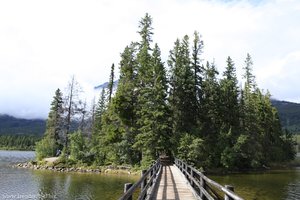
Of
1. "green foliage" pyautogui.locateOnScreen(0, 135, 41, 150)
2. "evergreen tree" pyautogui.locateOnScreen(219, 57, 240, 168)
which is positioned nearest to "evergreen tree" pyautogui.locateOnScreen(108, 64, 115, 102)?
"evergreen tree" pyautogui.locateOnScreen(219, 57, 240, 168)

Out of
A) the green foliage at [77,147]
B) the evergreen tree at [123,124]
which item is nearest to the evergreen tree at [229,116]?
the evergreen tree at [123,124]

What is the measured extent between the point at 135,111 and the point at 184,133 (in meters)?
8.49

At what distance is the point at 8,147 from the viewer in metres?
184

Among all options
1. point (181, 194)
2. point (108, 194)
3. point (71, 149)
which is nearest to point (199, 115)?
point (71, 149)

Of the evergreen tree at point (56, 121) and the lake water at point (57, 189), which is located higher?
the evergreen tree at point (56, 121)

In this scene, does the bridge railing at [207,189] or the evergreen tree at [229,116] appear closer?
the bridge railing at [207,189]

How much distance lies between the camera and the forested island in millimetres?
49188

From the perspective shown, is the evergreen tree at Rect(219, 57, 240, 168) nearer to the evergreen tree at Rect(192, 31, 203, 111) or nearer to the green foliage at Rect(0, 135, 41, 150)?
the evergreen tree at Rect(192, 31, 203, 111)

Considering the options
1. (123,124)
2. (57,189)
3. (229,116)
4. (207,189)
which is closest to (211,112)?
(229,116)

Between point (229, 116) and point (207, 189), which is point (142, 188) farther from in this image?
point (229, 116)

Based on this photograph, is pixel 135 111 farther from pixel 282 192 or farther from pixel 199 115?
pixel 282 192

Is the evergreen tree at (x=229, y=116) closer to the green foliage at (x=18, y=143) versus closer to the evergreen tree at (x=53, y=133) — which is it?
the evergreen tree at (x=53, y=133)

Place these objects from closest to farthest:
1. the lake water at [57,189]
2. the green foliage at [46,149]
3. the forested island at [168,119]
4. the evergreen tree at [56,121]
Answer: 1. the lake water at [57,189]
2. the forested island at [168,119]
3. the green foliage at [46,149]
4. the evergreen tree at [56,121]

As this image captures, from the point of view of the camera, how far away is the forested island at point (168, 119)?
49.2 m
